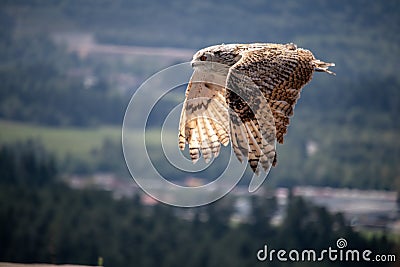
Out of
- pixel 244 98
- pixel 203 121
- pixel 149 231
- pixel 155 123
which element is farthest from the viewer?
pixel 155 123

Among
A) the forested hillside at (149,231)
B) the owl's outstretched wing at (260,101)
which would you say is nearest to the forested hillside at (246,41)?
the forested hillside at (149,231)

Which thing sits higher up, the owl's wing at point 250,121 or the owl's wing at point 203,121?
the owl's wing at point 203,121

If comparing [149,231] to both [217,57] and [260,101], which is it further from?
[260,101]

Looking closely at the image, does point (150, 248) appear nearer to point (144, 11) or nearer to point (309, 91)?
point (309, 91)

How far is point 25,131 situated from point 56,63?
16.5ft

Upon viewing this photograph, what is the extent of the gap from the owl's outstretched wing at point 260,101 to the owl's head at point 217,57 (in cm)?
25

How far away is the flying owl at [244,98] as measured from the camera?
10672 millimetres

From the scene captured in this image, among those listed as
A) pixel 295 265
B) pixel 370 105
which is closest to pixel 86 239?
pixel 295 265

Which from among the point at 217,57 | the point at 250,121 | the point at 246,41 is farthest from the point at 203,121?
the point at 246,41

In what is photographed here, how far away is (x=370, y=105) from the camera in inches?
1556

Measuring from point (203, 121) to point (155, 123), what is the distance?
2397 cm

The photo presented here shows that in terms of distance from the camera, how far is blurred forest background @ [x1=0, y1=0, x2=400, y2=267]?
29.4 metres

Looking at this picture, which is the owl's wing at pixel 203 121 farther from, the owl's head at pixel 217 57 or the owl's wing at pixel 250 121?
the owl's wing at pixel 250 121

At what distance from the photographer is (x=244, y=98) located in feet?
34.9
